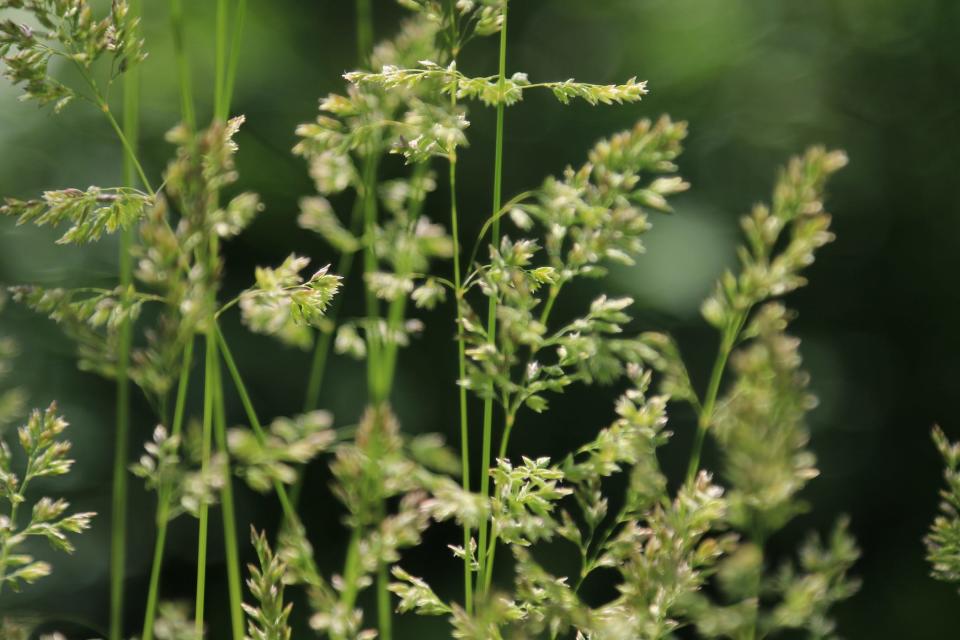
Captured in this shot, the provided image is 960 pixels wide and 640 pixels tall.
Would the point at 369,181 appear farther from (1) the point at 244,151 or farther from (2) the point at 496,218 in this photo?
(1) the point at 244,151

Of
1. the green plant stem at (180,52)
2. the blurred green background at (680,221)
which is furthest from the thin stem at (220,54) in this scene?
the blurred green background at (680,221)

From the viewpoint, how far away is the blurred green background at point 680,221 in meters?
1.95

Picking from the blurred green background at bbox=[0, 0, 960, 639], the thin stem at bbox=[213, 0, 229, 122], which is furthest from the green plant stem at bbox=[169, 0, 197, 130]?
the blurred green background at bbox=[0, 0, 960, 639]

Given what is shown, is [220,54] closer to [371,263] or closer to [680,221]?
[371,263]

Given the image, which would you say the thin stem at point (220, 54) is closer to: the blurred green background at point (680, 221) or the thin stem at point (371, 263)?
the thin stem at point (371, 263)

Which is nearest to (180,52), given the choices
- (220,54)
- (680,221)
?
(220,54)

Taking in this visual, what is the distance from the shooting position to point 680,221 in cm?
195

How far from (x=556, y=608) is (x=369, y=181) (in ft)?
0.57

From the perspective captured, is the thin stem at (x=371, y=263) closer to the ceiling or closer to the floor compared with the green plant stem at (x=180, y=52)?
closer to the floor

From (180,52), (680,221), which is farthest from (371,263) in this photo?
(680,221)

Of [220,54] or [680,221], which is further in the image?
[680,221]

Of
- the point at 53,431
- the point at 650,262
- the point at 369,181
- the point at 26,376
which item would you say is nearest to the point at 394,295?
the point at 369,181

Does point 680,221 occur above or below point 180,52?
above

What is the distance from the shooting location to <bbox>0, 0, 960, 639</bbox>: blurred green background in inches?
76.7
